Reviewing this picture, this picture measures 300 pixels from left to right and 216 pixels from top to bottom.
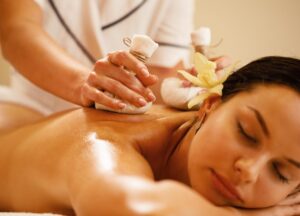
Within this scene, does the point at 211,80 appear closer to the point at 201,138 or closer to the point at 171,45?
the point at 201,138

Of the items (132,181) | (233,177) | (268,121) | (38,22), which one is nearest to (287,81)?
(268,121)

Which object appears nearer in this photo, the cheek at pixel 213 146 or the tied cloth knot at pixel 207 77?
the cheek at pixel 213 146

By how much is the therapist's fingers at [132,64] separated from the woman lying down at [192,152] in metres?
0.10

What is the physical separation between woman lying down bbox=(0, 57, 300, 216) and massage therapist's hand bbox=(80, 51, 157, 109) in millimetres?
40

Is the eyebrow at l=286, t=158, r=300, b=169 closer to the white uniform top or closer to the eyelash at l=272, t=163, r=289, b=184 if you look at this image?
the eyelash at l=272, t=163, r=289, b=184

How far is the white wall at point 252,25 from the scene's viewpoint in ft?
6.64

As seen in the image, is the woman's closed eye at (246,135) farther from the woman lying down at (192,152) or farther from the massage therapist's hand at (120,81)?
the massage therapist's hand at (120,81)

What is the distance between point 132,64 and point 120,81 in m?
0.05

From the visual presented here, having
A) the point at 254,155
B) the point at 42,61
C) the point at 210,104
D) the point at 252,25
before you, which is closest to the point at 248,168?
the point at 254,155

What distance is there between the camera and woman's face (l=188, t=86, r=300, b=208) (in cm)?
81

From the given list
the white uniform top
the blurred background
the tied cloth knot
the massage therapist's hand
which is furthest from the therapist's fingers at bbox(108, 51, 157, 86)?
the blurred background

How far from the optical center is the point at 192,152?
88 centimetres

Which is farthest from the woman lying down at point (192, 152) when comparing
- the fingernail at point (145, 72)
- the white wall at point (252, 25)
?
the white wall at point (252, 25)

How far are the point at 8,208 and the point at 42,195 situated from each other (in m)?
0.15
